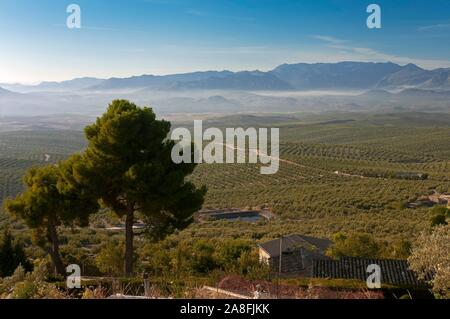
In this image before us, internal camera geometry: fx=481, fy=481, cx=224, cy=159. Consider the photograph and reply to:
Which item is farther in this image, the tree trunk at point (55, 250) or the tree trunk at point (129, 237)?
the tree trunk at point (55, 250)

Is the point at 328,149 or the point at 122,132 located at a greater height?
the point at 122,132

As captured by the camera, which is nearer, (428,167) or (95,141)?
(95,141)

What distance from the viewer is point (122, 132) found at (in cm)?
1171

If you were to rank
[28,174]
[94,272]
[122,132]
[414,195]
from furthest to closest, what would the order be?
1. [414,195]
2. [94,272]
3. [28,174]
4. [122,132]

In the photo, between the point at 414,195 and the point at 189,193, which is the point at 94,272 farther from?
the point at 414,195

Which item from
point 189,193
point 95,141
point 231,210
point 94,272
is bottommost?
point 231,210

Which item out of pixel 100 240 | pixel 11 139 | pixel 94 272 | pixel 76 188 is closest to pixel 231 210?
pixel 100 240

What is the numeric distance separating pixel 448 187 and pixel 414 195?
18.7ft

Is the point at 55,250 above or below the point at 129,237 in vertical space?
below

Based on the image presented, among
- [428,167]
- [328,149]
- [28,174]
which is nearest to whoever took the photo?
[28,174]

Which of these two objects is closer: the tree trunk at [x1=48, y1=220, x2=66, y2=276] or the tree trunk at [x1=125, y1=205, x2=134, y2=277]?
the tree trunk at [x1=125, y1=205, x2=134, y2=277]

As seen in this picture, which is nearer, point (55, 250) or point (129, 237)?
point (129, 237)
